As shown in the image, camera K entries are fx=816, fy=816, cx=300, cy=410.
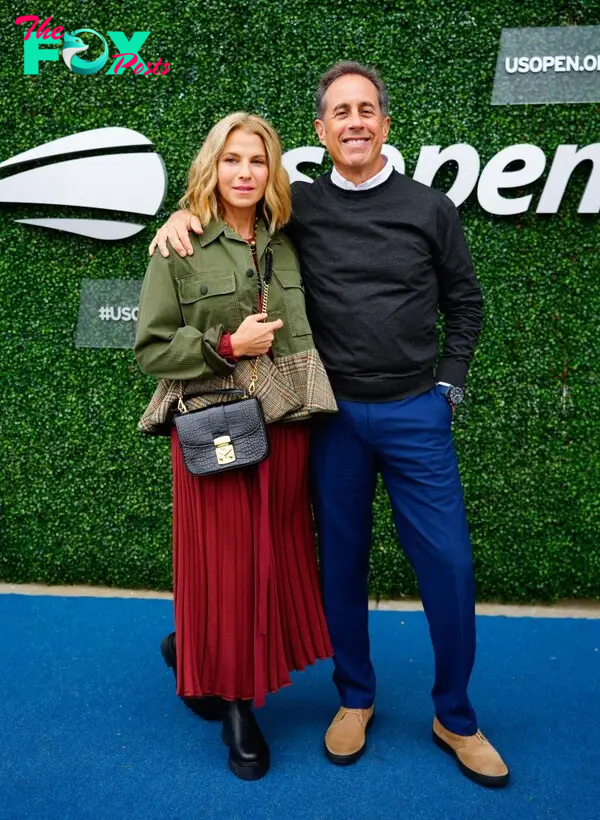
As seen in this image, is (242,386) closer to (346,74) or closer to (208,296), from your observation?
(208,296)

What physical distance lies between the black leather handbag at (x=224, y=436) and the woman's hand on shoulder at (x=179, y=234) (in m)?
0.43

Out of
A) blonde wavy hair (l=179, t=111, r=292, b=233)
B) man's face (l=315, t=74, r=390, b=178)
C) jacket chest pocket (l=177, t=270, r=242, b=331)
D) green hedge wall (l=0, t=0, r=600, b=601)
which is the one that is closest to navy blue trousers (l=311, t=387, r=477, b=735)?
jacket chest pocket (l=177, t=270, r=242, b=331)

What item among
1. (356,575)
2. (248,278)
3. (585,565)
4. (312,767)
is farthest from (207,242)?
(585,565)

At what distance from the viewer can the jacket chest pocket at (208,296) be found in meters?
2.21

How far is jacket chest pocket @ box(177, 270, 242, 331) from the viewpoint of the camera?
221cm

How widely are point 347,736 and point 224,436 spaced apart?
1.00m

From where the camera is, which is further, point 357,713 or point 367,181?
point 357,713

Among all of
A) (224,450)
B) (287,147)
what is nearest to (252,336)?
(224,450)

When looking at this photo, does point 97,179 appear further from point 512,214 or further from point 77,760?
point 77,760

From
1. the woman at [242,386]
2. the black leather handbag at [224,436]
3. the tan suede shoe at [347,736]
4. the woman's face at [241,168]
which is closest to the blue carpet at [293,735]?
the tan suede shoe at [347,736]

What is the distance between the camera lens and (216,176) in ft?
7.28

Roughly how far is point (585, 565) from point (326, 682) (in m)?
1.42

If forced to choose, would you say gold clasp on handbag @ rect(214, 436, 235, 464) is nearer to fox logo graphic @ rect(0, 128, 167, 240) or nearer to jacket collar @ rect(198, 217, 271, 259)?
jacket collar @ rect(198, 217, 271, 259)

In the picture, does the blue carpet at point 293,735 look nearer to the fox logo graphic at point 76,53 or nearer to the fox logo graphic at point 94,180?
the fox logo graphic at point 94,180
